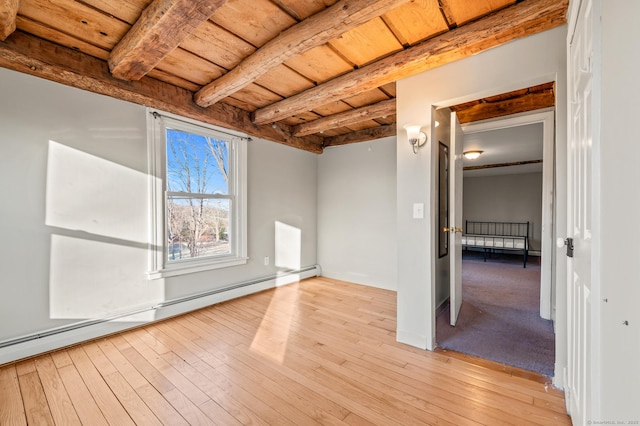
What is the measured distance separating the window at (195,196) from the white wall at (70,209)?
4.8 inches

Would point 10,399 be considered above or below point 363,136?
below

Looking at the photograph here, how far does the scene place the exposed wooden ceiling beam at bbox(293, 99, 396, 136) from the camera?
3.17m

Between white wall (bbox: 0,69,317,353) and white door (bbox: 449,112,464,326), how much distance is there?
285 cm

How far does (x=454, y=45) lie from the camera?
1897 millimetres

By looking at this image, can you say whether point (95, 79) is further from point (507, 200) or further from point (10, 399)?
point (507, 200)

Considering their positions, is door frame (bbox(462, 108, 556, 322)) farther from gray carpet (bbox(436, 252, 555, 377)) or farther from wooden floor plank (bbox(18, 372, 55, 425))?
wooden floor plank (bbox(18, 372, 55, 425))

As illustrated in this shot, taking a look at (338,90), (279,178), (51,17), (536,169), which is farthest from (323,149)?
(536,169)

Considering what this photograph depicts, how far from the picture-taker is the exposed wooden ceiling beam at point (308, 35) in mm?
1571

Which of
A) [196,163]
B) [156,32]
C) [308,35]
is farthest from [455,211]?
[196,163]

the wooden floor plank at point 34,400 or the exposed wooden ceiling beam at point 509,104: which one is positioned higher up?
the exposed wooden ceiling beam at point 509,104

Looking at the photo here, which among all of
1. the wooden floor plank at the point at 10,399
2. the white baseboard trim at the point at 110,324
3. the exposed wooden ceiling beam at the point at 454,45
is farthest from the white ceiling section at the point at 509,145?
the wooden floor plank at the point at 10,399

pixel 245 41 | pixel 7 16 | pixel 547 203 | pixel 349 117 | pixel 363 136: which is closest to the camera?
pixel 7 16

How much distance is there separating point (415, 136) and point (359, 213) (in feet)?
7.15

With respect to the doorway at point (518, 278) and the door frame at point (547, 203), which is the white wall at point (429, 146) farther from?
the door frame at point (547, 203)
